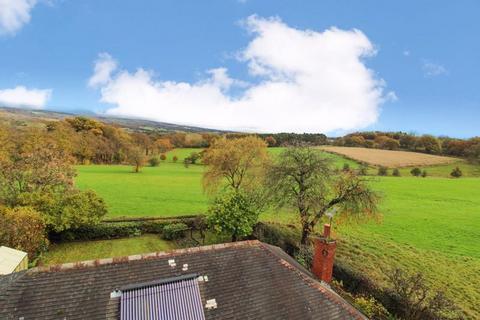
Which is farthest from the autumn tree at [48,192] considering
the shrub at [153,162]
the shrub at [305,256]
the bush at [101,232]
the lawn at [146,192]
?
the shrub at [153,162]

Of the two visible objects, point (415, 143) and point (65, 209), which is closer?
point (65, 209)

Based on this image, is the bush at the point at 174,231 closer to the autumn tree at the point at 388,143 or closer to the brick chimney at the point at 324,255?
the brick chimney at the point at 324,255

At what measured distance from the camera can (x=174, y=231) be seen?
29.0 metres

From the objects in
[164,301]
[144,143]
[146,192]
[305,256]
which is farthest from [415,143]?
[164,301]

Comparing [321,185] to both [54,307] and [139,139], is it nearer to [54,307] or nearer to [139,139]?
[54,307]

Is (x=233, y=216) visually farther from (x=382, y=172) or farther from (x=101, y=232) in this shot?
(x=382, y=172)

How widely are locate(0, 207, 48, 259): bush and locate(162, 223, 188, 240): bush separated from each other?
9.82 metres

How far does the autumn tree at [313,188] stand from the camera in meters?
21.7

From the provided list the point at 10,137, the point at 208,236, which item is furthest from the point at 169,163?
the point at 208,236

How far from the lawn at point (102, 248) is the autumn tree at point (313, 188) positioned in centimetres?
1166

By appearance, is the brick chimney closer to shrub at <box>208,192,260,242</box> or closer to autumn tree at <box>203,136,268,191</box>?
shrub at <box>208,192,260,242</box>

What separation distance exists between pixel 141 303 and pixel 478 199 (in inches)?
1955

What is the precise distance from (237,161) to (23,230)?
781 inches

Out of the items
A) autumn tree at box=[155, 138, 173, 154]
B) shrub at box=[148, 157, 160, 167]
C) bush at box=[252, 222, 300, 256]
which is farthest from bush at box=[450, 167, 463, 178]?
autumn tree at box=[155, 138, 173, 154]
